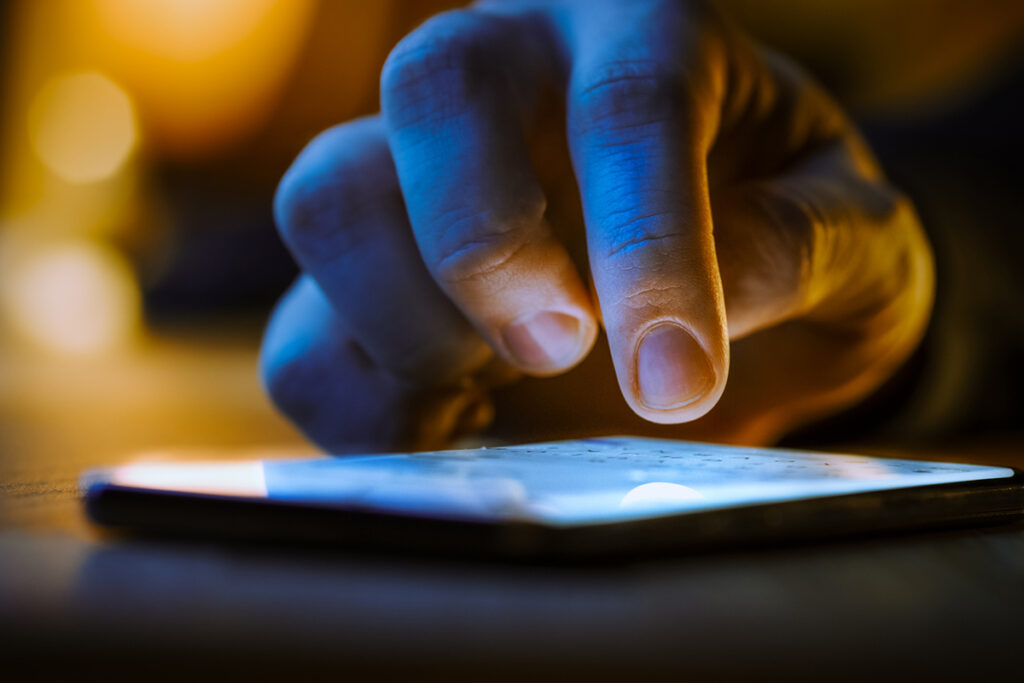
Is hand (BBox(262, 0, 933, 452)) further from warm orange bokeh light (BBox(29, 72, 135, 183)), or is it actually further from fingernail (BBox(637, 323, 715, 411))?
warm orange bokeh light (BBox(29, 72, 135, 183))

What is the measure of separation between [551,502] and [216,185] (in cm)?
324

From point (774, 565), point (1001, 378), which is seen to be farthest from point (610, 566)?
→ point (1001, 378)

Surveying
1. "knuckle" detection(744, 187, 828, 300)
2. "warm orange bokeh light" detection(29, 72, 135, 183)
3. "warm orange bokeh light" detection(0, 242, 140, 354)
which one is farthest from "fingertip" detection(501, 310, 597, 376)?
"warm orange bokeh light" detection(29, 72, 135, 183)

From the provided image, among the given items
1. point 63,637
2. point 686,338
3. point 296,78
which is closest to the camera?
point 63,637

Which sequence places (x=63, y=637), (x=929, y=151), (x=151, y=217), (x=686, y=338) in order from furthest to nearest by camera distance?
(x=151, y=217)
(x=929, y=151)
(x=686, y=338)
(x=63, y=637)

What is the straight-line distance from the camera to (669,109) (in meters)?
0.40

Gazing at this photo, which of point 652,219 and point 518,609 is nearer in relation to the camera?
point 518,609

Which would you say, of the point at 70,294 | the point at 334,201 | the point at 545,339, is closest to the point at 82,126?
the point at 70,294

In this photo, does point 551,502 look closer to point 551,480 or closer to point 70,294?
point 551,480

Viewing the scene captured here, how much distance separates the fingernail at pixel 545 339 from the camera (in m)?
0.44

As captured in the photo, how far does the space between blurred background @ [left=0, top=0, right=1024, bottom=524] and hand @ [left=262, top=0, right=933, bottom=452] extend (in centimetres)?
9

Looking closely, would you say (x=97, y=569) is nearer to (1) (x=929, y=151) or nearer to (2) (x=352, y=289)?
(2) (x=352, y=289)

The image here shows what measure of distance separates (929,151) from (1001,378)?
402 mm

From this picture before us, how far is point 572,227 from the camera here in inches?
17.0
